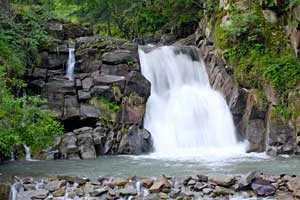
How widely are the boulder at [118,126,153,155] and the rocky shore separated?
5.42m

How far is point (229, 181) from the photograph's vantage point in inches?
360

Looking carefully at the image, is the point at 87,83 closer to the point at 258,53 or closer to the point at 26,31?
the point at 26,31

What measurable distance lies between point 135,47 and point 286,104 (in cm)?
650

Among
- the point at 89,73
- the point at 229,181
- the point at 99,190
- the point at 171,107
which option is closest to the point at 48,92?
the point at 89,73

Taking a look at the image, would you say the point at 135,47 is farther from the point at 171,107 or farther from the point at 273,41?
the point at 273,41

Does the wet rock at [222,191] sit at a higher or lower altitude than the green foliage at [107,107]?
lower

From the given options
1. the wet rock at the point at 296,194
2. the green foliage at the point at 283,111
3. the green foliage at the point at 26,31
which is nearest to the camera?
the wet rock at the point at 296,194

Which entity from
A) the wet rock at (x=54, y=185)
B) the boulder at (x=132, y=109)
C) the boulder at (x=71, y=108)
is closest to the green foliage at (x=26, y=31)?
the boulder at (x=71, y=108)

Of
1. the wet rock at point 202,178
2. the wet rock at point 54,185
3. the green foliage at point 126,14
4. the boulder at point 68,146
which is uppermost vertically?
the green foliage at point 126,14

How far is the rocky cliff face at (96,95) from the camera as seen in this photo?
48.7 feet

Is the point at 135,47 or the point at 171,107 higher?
the point at 135,47

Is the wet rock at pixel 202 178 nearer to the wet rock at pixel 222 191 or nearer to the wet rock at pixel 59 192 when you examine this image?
Result: the wet rock at pixel 222 191

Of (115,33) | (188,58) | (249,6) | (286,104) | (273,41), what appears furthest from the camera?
(115,33)

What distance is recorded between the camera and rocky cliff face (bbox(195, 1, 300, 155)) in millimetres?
14555
